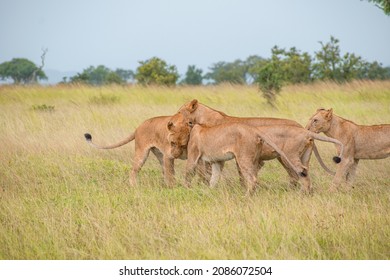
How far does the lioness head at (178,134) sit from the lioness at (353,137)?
1.62 m

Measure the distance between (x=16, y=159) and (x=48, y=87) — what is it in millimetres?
10161

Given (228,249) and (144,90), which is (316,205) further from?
(144,90)

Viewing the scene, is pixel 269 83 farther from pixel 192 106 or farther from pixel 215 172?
pixel 215 172

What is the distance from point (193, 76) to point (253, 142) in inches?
1270

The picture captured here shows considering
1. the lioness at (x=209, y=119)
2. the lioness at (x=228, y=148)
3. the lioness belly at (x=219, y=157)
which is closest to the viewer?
the lioness at (x=228, y=148)

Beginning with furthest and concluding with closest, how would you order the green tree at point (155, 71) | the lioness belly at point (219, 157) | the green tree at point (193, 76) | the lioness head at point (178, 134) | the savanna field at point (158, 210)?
1. the green tree at point (193, 76)
2. the green tree at point (155, 71)
3. the lioness head at point (178, 134)
4. the lioness belly at point (219, 157)
5. the savanna field at point (158, 210)

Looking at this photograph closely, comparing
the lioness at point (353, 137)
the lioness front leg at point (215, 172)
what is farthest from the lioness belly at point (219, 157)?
the lioness at point (353, 137)

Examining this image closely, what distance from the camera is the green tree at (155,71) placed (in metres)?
25.9

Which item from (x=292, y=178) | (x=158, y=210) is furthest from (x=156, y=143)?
(x=292, y=178)

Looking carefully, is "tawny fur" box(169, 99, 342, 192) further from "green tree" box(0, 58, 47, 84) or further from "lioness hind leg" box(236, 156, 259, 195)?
"green tree" box(0, 58, 47, 84)

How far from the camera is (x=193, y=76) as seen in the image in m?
39.3

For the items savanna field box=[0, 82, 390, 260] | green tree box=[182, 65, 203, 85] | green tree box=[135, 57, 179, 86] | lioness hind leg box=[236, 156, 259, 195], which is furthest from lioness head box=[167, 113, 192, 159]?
green tree box=[182, 65, 203, 85]

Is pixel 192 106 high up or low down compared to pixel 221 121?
up

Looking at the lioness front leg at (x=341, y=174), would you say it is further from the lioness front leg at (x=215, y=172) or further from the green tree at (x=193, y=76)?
the green tree at (x=193, y=76)
